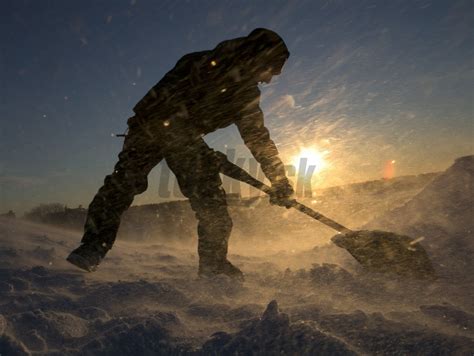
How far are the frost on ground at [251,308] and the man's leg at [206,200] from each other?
1.13ft

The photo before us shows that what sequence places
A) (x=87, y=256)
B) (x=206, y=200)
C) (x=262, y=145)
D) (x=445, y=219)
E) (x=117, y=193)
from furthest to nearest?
1. (x=262, y=145)
2. (x=445, y=219)
3. (x=206, y=200)
4. (x=117, y=193)
5. (x=87, y=256)

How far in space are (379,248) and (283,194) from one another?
1.01 m

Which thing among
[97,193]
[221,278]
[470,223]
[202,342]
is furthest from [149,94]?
[470,223]

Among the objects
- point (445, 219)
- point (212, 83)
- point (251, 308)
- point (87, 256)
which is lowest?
point (251, 308)

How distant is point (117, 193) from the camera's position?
2914 mm

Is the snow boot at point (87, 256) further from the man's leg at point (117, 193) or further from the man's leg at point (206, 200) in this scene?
the man's leg at point (206, 200)

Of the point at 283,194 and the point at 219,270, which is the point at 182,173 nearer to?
the point at 219,270

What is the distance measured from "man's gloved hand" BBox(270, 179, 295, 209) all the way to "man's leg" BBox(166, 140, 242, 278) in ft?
2.02

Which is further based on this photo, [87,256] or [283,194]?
[283,194]

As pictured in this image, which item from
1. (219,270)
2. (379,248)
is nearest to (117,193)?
(219,270)

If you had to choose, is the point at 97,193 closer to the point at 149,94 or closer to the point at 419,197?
the point at 149,94

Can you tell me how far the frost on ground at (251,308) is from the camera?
1340 millimetres

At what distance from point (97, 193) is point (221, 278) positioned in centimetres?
130

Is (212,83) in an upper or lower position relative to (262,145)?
upper
